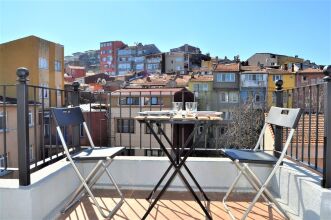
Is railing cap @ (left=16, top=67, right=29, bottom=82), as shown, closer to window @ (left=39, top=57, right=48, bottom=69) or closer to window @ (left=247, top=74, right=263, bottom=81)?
window @ (left=39, top=57, right=48, bottom=69)

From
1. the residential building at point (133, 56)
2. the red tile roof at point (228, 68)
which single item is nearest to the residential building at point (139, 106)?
the red tile roof at point (228, 68)

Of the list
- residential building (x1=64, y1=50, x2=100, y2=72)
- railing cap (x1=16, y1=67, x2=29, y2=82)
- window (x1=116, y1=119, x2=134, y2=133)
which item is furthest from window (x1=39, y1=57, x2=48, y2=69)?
residential building (x1=64, y1=50, x2=100, y2=72)

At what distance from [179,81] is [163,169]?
26855 millimetres

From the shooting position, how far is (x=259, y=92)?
27.4 metres

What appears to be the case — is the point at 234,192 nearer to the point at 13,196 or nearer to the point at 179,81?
the point at 13,196

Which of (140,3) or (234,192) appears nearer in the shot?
(234,192)

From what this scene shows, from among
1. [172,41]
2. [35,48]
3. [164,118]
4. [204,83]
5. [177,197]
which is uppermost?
[172,41]

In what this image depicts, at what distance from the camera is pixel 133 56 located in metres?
64.0

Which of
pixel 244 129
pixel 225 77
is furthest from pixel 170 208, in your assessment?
pixel 225 77

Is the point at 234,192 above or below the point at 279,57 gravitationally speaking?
below

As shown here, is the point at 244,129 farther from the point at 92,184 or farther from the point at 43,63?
the point at 92,184

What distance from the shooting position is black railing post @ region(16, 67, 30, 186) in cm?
205

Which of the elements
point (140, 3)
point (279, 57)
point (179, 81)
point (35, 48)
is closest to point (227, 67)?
point (179, 81)

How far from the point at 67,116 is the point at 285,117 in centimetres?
186
